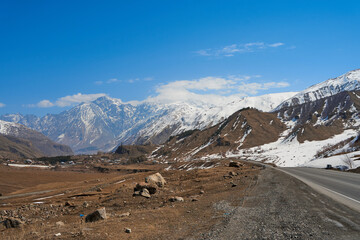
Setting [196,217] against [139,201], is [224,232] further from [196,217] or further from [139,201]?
[139,201]

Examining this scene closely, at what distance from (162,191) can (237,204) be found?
8.95m

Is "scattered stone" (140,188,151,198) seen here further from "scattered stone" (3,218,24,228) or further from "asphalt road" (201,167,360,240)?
"scattered stone" (3,218,24,228)

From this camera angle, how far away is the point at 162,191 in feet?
71.2

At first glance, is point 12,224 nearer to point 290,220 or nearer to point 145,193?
point 145,193

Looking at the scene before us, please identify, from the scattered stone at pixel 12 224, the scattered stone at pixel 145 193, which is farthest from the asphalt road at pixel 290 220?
the scattered stone at pixel 12 224

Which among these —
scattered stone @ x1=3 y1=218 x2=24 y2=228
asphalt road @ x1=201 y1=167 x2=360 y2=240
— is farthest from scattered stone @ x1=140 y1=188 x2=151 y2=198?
scattered stone @ x1=3 y1=218 x2=24 y2=228

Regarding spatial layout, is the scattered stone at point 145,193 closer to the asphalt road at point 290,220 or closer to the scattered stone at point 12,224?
the asphalt road at point 290,220

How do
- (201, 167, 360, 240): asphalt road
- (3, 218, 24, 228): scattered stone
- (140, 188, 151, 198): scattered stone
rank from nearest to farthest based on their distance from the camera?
(201, 167, 360, 240): asphalt road → (3, 218, 24, 228): scattered stone → (140, 188, 151, 198): scattered stone

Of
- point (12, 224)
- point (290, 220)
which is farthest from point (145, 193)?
point (290, 220)

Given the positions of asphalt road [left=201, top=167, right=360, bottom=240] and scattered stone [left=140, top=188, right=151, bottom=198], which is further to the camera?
scattered stone [left=140, top=188, right=151, bottom=198]

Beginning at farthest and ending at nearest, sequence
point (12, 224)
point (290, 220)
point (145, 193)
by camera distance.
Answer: point (145, 193) → point (12, 224) → point (290, 220)

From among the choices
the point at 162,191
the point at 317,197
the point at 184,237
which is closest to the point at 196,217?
the point at 184,237

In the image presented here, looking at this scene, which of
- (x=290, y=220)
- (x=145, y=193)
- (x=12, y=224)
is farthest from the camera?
(x=145, y=193)

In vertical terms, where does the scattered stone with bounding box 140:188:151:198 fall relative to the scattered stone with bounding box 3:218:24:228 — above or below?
below
